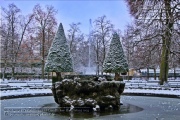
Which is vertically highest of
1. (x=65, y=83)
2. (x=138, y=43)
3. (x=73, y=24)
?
(x=73, y=24)

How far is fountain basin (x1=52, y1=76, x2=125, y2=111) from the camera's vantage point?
1278cm

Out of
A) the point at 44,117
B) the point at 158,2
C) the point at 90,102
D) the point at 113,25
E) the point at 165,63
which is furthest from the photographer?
the point at 113,25

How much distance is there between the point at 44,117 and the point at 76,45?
43938 mm

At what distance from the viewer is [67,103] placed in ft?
42.4

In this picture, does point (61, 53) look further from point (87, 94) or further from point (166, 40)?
point (87, 94)

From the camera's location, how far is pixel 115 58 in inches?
894

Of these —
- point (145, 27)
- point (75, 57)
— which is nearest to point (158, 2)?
point (145, 27)

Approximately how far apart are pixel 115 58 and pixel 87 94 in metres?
10.1

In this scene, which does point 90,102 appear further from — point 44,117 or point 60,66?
point 60,66

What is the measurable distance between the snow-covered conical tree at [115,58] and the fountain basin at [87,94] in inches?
350

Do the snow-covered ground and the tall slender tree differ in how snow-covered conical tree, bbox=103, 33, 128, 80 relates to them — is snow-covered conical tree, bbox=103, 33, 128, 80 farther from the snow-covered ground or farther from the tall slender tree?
the tall slender tree

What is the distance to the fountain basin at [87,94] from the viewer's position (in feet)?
41.9

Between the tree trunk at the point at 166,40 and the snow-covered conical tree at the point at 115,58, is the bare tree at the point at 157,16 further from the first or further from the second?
the snow-covered conical tree at the point at 115,58

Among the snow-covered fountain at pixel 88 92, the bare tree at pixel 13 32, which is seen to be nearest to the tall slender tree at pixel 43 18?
the bare tree at pixel 13 32
